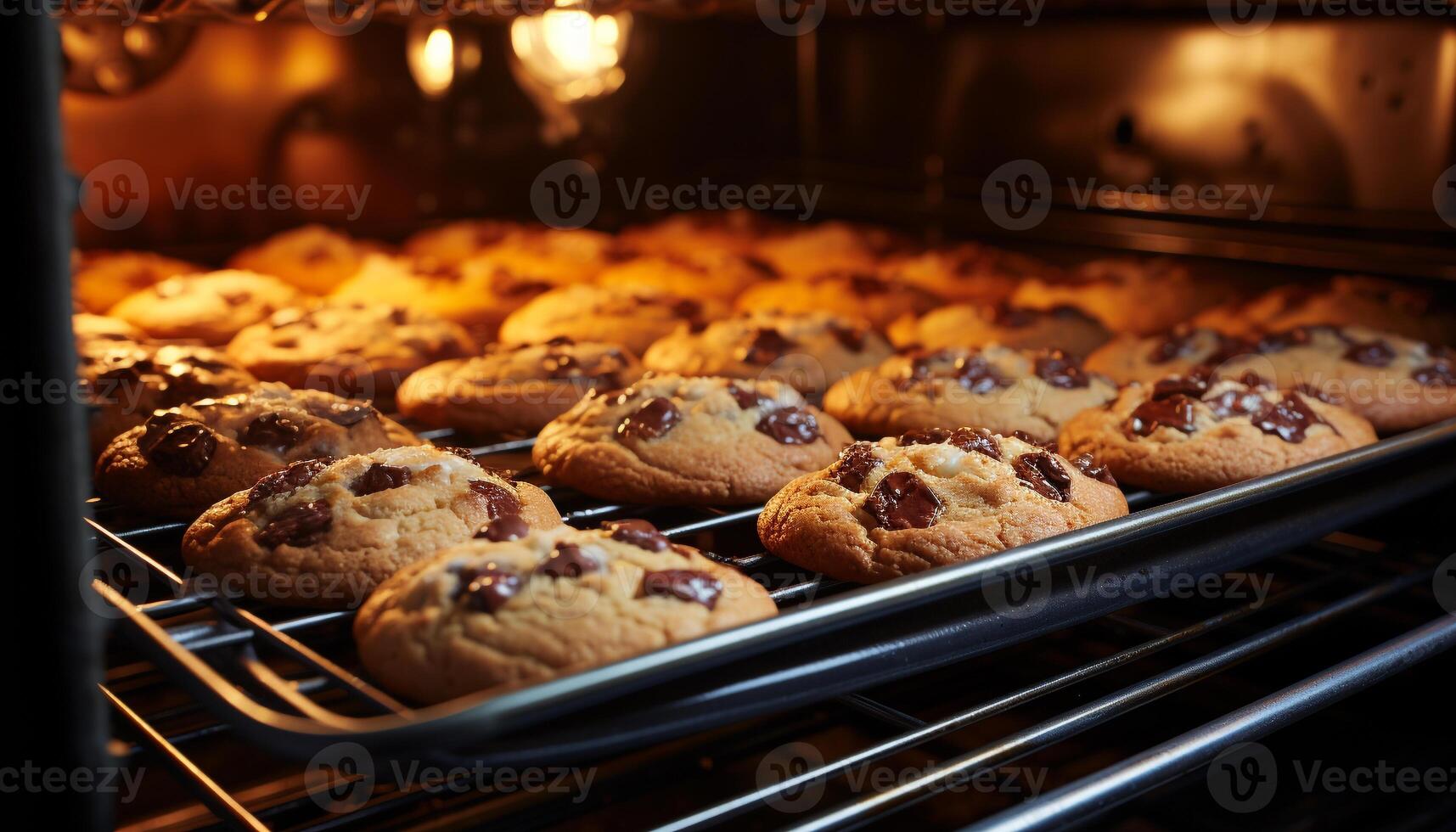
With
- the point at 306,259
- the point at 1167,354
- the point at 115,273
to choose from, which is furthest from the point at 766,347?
the point at 115,273

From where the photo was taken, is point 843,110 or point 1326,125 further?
point 843,110

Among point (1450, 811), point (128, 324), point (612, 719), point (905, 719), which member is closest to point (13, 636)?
point (612, 719)

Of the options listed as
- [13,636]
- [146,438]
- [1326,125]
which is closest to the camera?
[13,636]

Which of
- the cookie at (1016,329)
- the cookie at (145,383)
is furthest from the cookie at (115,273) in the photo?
the cookie at (1016,329)

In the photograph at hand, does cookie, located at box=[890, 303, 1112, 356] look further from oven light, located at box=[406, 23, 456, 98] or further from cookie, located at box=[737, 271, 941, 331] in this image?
oven light, located at box=[406, 23, 456, 98]

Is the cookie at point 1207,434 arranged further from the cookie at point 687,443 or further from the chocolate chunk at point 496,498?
the chocolate chunk at point 496,498

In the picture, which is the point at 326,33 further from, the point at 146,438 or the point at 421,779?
the point at 421,779

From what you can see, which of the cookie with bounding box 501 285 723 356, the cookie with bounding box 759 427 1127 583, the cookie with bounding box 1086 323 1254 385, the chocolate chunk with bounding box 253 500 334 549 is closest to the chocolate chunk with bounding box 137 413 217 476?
the chocolate chunk with bounding box 253 500 334 549
